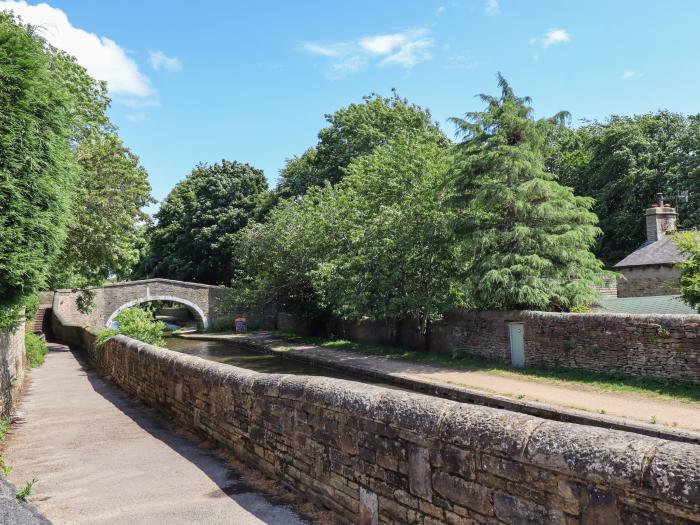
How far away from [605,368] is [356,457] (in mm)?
11375

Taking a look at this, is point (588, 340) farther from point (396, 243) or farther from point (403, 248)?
point (396, 243)

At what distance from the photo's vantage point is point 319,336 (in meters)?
29.0

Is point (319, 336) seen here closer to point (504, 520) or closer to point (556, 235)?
point (556, 235)

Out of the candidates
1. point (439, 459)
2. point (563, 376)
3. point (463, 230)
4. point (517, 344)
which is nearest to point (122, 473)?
point (439, 459)

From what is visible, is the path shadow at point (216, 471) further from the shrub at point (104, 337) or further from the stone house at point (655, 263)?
the stone house at point (655, 263)

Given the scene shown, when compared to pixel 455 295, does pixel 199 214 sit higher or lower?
higher

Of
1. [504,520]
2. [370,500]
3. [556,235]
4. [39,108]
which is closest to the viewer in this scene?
[504,520]

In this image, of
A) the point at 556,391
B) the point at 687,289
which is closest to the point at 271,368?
the point at 556,391

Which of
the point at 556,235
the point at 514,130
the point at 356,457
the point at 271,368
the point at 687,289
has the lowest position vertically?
the point at 271,368

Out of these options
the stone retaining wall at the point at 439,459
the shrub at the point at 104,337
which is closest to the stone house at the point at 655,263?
the shrub at the point at 104,337

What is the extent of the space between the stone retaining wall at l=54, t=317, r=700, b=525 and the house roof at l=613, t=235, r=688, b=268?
2162 centimetres

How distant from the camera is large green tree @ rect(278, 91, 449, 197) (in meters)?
37.9


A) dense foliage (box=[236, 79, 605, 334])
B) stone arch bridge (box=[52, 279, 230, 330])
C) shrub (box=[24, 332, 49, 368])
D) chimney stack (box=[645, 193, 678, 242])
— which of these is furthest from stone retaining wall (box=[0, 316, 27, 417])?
chimney stack (box=[645, 193, 678, 242])

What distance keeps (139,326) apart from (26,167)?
9.38 m
